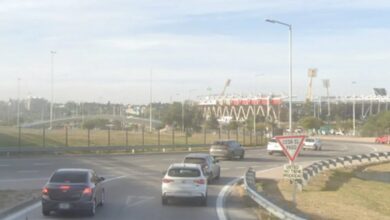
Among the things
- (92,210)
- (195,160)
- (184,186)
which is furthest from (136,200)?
(195,160)

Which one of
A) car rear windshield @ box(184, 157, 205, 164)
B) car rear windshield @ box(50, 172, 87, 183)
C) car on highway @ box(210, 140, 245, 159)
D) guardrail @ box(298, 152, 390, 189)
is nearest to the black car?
car rear windshield @ box(50, 172, 87, 183)

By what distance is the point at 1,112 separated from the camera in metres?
133

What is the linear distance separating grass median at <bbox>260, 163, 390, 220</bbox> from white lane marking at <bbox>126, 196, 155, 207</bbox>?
13.6ft

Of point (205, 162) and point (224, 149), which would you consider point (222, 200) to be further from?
point (224, 149)

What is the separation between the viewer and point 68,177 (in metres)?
17.2

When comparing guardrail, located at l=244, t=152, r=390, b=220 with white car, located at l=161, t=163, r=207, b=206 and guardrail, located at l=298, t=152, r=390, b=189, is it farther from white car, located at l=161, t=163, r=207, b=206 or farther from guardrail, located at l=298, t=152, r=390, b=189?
white car, located at l=161, t=163, r=207, b=206

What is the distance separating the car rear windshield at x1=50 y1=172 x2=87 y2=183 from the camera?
17047 mm

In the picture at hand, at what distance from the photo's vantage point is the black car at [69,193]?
16.6 metres

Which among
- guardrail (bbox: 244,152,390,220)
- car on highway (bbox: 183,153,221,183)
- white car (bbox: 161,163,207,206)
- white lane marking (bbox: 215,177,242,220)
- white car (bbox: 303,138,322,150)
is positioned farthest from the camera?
white car (bbox: 303,138,322,150)

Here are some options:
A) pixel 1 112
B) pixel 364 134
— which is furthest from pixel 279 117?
pixel 1 112

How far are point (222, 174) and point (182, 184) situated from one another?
15.9m

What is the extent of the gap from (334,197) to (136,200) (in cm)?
875

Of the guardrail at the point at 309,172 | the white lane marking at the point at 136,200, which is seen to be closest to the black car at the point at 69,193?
the white lane marking at the point at 136,200

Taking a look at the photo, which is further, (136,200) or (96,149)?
(96,149)
